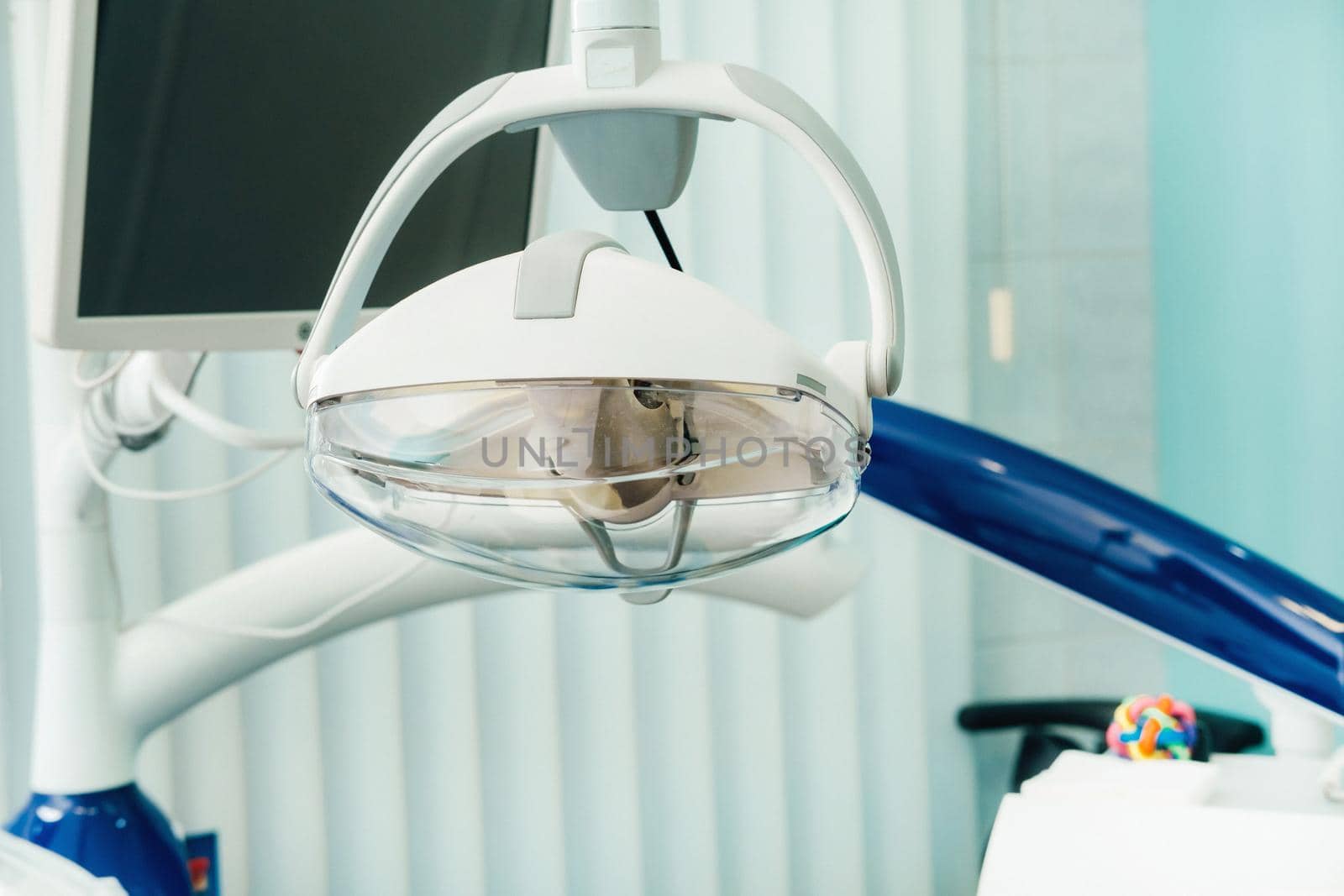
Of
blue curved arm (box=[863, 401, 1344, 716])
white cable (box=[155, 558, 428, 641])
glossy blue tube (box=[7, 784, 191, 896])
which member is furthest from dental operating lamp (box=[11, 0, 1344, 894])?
glossy blue tube (box=[7, 784, 191, 896])

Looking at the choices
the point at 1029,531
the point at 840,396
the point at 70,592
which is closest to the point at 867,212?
the point at 840,396

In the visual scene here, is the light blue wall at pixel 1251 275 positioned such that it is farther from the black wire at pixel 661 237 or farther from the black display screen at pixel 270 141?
the black wire at pixel 661 237

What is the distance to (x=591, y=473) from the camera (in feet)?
1.18

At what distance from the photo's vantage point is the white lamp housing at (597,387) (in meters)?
0.33

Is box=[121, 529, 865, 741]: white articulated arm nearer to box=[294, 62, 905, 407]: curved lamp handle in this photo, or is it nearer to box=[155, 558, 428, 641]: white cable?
box=[155, 558, 428, 641]: white cable

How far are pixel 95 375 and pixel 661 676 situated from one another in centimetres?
79

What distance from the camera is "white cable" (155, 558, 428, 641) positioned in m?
0.92

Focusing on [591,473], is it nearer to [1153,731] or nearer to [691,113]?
[691,113]

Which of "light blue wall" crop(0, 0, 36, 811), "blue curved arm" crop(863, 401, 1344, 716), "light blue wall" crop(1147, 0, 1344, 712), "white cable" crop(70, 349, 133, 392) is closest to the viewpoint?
"blue curved arm" crop(863, 401, 1344, 716)

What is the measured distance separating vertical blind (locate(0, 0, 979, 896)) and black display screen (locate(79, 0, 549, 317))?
0.57 meters

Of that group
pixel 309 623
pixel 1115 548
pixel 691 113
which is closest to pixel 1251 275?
pixel 1115 548

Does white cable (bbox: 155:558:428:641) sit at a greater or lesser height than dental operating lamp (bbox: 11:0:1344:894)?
lesser

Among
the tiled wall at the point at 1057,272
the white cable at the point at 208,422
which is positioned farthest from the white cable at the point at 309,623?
the tiled wall at the point at 1057,272

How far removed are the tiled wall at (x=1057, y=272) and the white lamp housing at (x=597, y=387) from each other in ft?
4.40
